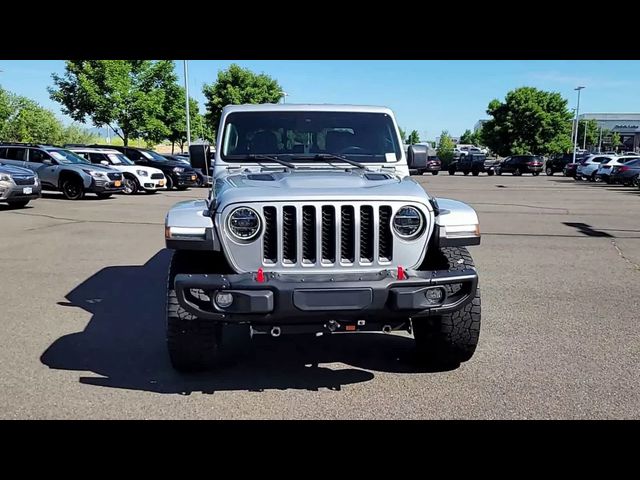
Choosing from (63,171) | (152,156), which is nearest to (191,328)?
(63,171)

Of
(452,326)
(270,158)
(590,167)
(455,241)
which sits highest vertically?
(270,158)

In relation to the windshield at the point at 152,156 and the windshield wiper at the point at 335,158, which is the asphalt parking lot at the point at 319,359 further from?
the windshield at the point at 152,156

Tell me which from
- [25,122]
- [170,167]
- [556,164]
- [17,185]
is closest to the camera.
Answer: [17,185]

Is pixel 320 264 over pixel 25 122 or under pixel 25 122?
under

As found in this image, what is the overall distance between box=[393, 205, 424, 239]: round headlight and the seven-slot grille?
0.24 feet

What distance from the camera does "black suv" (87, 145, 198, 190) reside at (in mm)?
23328

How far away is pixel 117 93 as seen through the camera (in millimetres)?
30953

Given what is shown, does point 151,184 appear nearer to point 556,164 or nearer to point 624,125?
point 556,164

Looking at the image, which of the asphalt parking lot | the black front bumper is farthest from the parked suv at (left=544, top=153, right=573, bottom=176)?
the black front bumper

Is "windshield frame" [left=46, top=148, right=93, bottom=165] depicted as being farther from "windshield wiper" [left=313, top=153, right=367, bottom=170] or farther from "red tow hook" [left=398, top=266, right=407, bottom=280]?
"red tow hook" [left=398, top=266, right=407, bottom=280]

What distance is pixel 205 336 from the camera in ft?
13.3

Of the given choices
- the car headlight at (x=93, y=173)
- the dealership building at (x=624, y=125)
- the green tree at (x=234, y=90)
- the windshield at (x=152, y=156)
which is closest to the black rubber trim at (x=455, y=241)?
the car headlight at (x=93, y=173)

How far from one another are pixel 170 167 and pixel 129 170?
2.53 metres

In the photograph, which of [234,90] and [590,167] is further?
[234,90]
